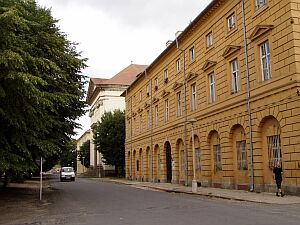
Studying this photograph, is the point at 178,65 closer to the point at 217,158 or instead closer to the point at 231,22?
the point at 231,22

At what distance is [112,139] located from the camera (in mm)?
61062

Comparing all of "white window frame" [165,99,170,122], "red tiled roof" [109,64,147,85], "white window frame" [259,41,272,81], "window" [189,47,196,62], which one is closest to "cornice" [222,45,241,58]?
"white window frame" [259,41,272,81]

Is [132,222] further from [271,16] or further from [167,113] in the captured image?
[167,113]

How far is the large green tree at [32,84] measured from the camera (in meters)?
14.3

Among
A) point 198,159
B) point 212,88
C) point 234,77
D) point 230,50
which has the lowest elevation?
point 198,159

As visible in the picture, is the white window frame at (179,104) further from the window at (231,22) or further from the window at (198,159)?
the window at (231,22)

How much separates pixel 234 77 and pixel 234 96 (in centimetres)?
139

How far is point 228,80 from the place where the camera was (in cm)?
2655

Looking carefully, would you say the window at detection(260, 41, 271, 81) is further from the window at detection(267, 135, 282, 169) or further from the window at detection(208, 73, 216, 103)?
the window at detection(208, 73, 216, 103)

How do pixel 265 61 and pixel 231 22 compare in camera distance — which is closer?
pixel 265 61

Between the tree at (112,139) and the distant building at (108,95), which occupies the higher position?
the distant building at (108,95)

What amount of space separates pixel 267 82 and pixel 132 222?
42.6ft

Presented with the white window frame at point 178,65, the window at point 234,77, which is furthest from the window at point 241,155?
the white window frame at point 178,65

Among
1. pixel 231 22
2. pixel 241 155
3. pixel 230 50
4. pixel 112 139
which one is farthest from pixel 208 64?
pixel 112 139
